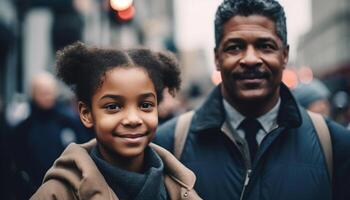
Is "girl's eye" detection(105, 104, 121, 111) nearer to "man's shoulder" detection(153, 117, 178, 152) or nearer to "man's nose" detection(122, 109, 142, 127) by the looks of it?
"man's nose" detection(122, 109, 142, 127)

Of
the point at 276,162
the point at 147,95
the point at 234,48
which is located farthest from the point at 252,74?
the point at 147,95

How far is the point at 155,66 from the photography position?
9.78 ft

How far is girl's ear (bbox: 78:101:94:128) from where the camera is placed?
113 inches

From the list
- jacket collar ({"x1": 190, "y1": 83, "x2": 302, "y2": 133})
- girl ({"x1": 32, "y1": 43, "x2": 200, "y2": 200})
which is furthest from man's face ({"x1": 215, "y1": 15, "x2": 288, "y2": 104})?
girl ({"x1": 32, "y1": 43, "x2": 200, "y2": 200})

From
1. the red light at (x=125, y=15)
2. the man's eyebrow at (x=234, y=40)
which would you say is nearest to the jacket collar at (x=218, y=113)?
the man's eyebrow at (x=234, y=40)

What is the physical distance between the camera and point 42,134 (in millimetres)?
6984

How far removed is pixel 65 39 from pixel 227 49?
12471 mm

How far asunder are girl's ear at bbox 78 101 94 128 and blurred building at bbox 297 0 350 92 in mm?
61535

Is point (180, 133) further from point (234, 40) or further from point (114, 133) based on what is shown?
point (114, 133)

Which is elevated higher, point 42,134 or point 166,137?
point 166,137

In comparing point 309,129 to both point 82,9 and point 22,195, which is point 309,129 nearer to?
point 22,195

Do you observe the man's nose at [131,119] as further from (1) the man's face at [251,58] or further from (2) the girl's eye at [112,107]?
(1) the man's face at [251,58]

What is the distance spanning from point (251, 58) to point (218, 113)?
1.23ft

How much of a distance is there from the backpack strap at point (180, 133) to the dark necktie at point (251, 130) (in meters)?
0.32
